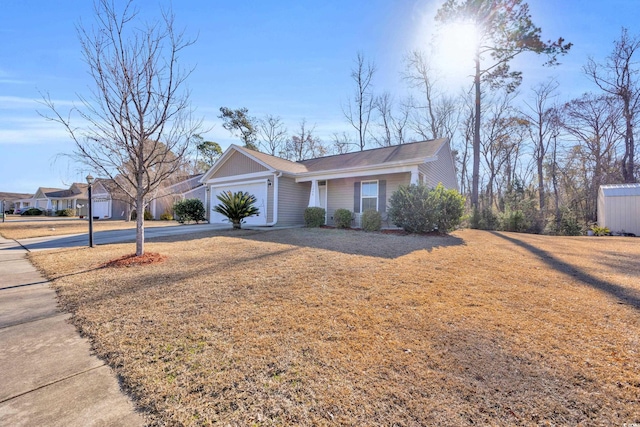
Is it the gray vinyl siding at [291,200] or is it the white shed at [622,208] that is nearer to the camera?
the white shed at [622,208]

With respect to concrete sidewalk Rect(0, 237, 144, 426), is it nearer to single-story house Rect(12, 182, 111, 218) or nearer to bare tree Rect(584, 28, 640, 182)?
bare tree Rect(584, 28, 640, 182)

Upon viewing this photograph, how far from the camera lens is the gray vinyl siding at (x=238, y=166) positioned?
13031 millimetres

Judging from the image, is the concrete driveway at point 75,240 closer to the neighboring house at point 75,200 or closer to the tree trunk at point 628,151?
the neighboring house at point 75,200

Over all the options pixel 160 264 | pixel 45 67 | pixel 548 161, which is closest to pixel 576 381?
pixel 160 264

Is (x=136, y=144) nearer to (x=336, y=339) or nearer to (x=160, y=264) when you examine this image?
(x=160, y=264)

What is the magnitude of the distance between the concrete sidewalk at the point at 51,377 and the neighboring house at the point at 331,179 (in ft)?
30.8

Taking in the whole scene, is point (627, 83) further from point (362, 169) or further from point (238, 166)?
point (238, 166)

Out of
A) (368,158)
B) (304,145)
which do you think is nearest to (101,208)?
(304,145)

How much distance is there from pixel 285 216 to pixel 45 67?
8816mm

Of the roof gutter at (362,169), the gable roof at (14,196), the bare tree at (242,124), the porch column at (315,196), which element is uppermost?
the bare tree at (242,124)

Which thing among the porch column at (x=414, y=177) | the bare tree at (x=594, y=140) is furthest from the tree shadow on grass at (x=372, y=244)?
the bare tree at (x=594, y=140)

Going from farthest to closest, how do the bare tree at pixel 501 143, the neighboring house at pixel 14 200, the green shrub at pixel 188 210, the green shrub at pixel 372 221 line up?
the neighboring house at pixel 14 200, the bare tree at pixel 501 143, the green shrub at pixel 188 210, the green shrub at pixel 372 221

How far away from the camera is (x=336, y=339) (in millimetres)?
2410

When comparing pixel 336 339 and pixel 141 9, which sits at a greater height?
pixel 141 9
